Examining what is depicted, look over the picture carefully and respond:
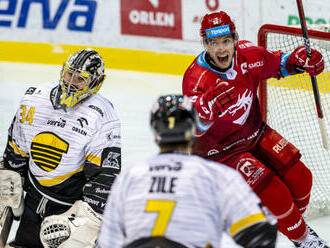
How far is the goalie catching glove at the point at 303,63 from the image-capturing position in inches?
134

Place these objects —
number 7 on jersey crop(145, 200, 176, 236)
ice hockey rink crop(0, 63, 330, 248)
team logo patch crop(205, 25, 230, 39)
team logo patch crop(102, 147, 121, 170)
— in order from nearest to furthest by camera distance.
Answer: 1. number 7 on jersey crop(145, 200, 176, 236)
2. team logo patch crop(102, 147, 121, 170)
3. team logo patch crop(205, 25, 230, 39)
4. ice hockey rink crop(0, 63, 330, 248)

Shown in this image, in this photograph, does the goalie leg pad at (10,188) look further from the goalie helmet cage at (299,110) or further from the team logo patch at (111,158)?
the goalie helmet cage at (299,110)

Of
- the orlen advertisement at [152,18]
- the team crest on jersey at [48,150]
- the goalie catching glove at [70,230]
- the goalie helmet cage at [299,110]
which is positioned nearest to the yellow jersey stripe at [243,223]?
the goalie catching glove at [70,230]

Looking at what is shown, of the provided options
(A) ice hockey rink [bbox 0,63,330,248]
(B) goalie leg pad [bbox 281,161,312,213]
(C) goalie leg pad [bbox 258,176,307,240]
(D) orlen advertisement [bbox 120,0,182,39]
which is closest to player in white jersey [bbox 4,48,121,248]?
(C) goalie leg pad [bbox 258,176,307,240]

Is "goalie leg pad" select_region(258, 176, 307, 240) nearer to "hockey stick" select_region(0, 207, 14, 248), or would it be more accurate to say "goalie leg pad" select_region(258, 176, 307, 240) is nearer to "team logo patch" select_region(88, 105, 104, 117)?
"team logo patch" select_region(88, 105, 104, 117)

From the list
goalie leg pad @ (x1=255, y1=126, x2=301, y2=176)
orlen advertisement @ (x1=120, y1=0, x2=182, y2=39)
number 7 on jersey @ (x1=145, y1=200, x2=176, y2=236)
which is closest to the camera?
number 7 on jersey @ (x1=145, y1=200, x2=176, y2=236)

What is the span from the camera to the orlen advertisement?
669 cm

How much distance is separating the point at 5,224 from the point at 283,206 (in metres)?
1.22

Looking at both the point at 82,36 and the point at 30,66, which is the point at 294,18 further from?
the point at 30,66

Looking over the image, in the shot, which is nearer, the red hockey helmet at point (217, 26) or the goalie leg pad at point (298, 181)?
the red hockey helmet at point (217, 26)

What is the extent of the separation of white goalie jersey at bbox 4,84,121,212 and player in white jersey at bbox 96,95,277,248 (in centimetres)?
98

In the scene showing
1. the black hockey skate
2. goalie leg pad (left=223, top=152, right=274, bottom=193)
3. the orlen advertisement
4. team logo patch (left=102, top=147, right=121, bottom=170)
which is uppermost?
the orlen advertisement

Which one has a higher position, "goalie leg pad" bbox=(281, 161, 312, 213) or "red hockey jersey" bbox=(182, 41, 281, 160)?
"red hockey jersey" bbox=(182, 41, 281, 160)

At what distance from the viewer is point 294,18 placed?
721 cm
